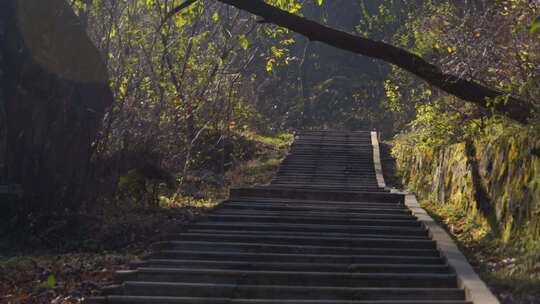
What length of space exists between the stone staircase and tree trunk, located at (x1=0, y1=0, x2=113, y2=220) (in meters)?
2.61

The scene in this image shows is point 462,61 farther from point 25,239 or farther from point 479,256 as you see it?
point 25,239

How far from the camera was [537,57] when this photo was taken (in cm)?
1126

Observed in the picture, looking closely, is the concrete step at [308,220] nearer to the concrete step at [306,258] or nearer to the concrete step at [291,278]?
the concrete step at [306,258]

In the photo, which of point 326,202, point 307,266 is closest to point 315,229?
point 307,266

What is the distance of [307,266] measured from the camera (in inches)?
340

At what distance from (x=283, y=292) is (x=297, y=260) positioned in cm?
167

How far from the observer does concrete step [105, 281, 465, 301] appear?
24.3 feet

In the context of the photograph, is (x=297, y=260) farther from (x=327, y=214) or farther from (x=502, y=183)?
(x=327, y=214)

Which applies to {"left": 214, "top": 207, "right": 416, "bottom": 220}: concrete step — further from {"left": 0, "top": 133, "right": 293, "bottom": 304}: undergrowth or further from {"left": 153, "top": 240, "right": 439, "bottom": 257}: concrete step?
{"left": 153, "top": 240, "right": 439, "bottom": 257}: concrete step

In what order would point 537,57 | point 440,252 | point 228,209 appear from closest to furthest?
point 440,252 < point 537,57 < point 228,209

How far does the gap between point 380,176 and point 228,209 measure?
8.71 meters

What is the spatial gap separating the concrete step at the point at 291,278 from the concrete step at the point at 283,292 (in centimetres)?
41

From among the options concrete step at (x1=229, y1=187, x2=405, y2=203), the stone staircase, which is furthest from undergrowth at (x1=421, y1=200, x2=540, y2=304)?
concrete step at (x1=229, y1=187, x2=405, y2=203)

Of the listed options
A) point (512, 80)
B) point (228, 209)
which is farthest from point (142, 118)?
point (512, 80)
